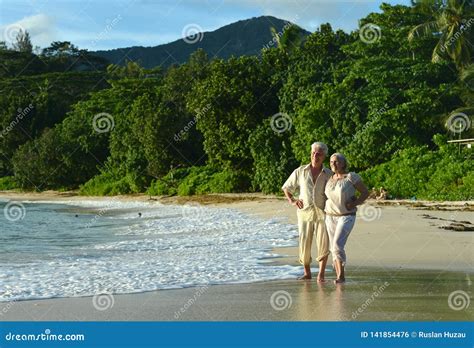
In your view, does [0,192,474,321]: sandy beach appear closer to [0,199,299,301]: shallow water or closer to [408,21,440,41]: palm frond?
[0,199,299,301]: shallow water

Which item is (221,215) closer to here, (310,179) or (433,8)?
(310,179)

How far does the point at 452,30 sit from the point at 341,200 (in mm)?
28406

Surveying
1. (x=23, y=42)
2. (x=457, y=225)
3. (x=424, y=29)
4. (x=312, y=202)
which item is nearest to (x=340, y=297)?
(x=312, y=202)

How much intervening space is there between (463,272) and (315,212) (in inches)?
82.7

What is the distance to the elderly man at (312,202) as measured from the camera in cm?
908

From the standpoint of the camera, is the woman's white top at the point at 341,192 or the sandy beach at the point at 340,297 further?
the woman's white top at the point at 341,192

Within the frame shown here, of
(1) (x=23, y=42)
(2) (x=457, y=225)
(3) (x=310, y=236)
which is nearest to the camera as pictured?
(3) (x=310, y=236)

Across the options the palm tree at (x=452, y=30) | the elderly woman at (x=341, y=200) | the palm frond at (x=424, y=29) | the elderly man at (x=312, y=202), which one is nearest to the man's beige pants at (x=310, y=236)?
the elderly man at (x=312, y=202)

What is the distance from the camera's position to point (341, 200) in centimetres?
877

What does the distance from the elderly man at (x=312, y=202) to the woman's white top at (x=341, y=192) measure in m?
0.25

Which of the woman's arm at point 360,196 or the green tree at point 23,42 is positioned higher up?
the green tree at point 23,42

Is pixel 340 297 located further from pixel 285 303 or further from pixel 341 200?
pixel 341 200

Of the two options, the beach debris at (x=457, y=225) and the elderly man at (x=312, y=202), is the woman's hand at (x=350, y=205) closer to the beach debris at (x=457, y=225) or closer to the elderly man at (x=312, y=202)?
the elderly man at (x=312, y=202)

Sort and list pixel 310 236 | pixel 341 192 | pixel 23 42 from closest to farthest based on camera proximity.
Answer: pixel 341 192 → pixel 310 236 → pixel 23 42
